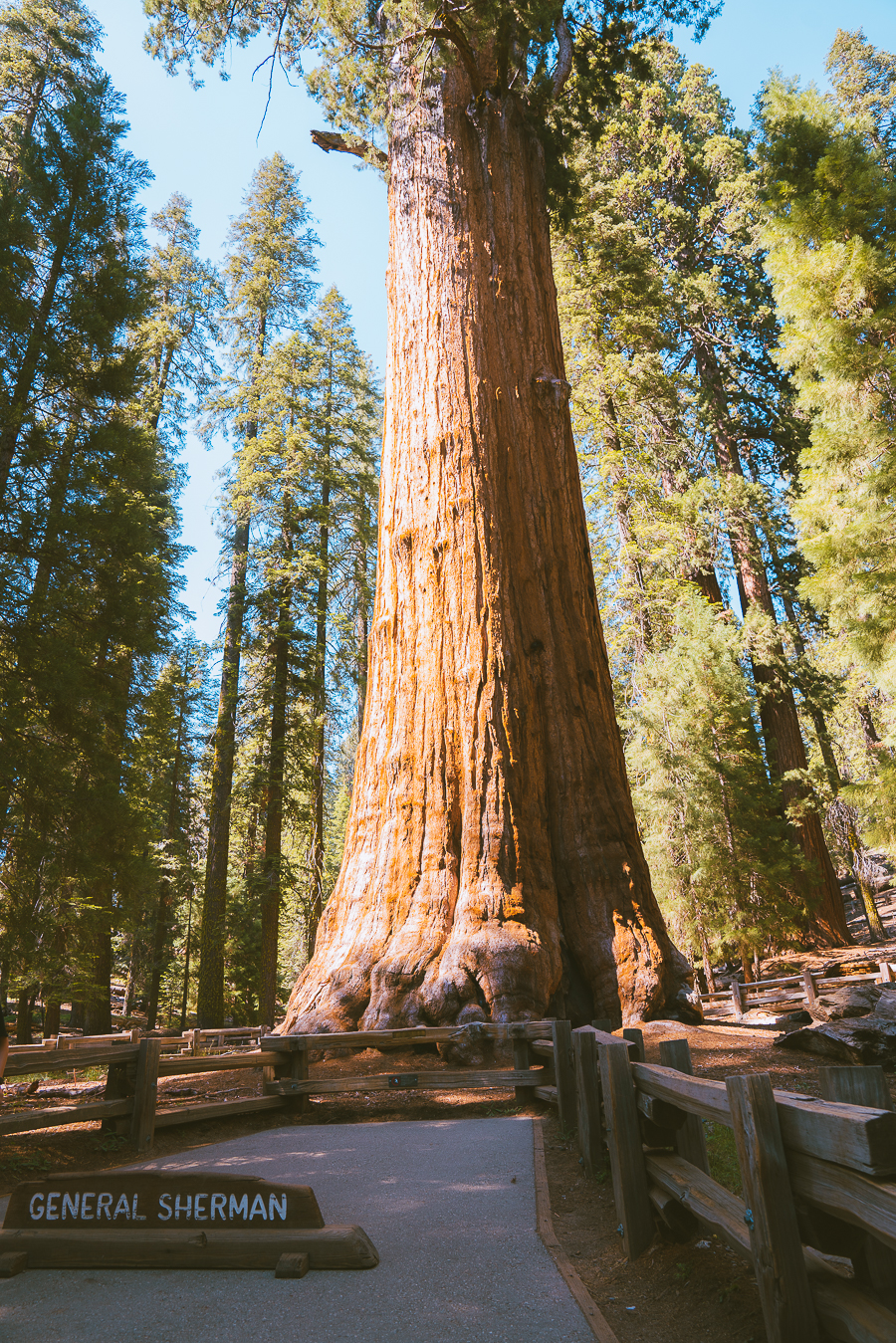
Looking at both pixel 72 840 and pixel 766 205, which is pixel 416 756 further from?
pixel 766 205

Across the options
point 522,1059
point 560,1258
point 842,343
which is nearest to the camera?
point 560,1258

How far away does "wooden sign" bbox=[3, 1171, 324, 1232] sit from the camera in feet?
10.3

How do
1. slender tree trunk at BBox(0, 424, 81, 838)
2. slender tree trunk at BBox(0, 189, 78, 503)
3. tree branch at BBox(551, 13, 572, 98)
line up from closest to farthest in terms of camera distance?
slender tree trunk at BBox(0, 424, 81, 838) → slender tree trunk at BBox(0, 189, 78, 503) → tree branch at BBox(551, 13, 572, 98)

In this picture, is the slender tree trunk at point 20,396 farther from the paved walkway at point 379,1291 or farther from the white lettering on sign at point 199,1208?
the paved walkway at point 379,1291

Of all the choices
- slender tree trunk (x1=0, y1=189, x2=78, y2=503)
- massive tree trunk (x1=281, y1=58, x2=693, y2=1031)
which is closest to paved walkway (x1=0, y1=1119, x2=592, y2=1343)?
massive tree trunk (x1=281, y1=58, x2=693, y2=1031)

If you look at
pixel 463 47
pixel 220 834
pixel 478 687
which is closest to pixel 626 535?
pixel 463 47

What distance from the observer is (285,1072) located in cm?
637

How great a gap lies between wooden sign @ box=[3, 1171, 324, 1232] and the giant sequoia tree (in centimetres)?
368

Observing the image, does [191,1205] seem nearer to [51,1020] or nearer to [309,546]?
[51,1020]

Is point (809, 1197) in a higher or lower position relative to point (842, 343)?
lower

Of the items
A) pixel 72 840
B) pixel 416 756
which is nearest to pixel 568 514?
pixel 416 756

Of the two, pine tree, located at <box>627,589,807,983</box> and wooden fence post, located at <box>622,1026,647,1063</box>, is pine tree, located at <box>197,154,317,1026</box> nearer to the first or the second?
pine tree, located at <box>627,589,807,983</box>

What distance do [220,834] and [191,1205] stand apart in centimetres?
1495

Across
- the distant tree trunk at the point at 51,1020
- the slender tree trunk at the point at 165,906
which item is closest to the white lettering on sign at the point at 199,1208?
the distant tree trunk at the point at 51,1020
